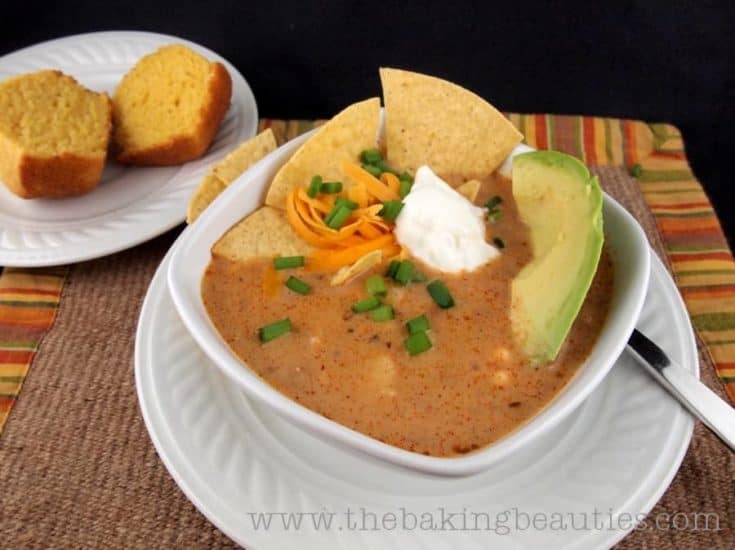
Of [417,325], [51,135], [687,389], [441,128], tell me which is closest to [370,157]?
[441,128]

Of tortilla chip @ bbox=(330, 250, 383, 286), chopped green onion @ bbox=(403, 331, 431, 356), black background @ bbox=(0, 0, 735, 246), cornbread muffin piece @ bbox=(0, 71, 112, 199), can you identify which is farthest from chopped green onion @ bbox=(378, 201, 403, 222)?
black background @ bbox=(0, 0, 735, 246)

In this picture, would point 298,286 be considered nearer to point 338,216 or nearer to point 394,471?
point 338,216

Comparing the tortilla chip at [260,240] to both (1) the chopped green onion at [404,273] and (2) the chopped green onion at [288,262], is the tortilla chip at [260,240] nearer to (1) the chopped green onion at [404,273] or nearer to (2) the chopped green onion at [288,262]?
(2) the chopped green onion at [288,262]

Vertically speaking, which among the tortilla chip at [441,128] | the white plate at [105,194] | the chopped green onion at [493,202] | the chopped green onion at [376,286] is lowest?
the white plate at [105,194]

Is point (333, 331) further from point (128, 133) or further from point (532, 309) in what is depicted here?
point (128, 133)

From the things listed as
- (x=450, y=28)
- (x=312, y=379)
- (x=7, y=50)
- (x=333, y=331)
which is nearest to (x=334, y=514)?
(x=312, y=379)

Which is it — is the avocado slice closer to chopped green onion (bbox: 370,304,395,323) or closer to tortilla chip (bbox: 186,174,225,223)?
chopped green onion (bbox: 370,304,395,323)

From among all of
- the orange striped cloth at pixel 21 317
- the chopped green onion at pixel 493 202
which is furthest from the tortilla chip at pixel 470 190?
the orange striped cloth at pixel 21 317
